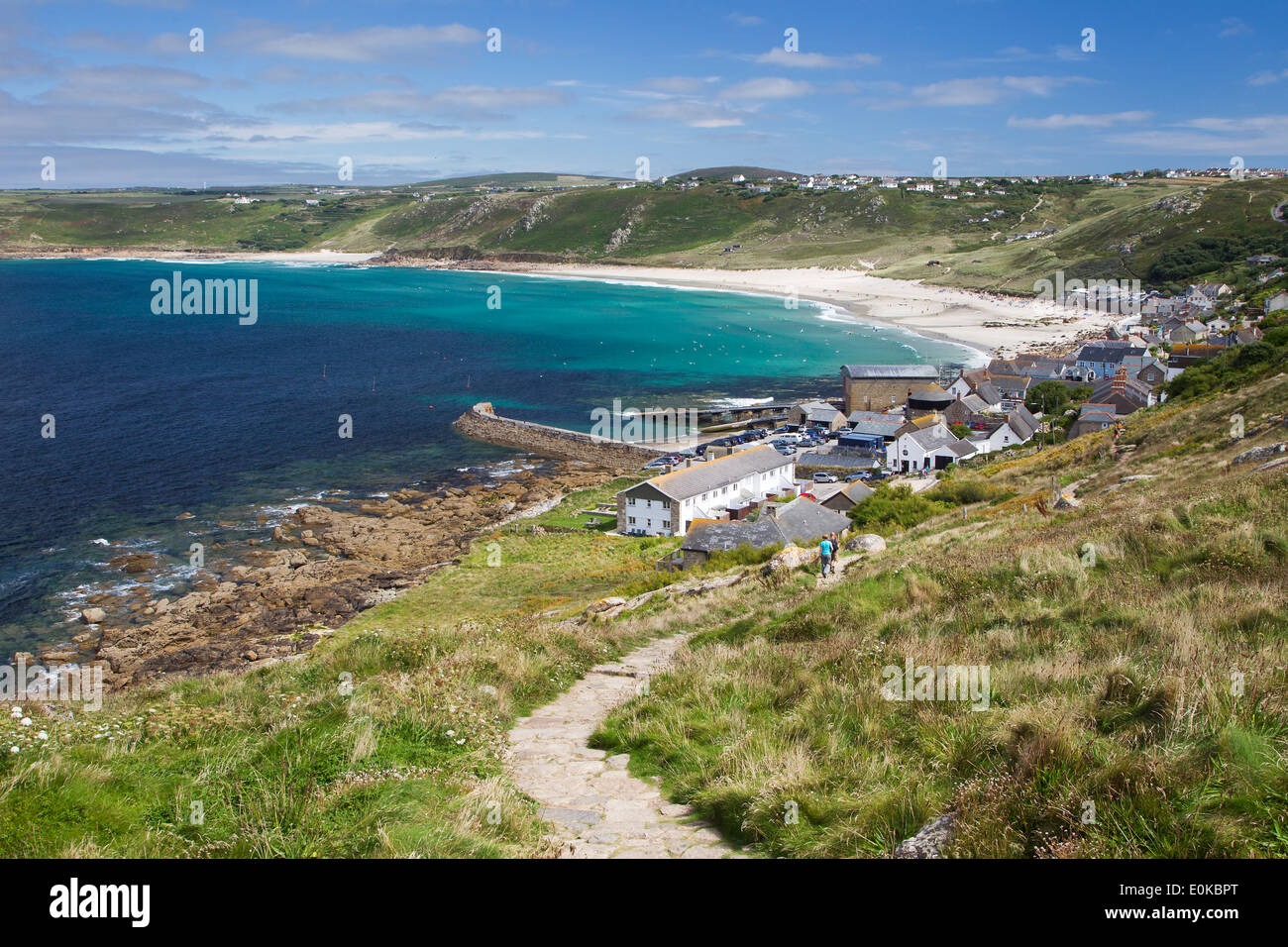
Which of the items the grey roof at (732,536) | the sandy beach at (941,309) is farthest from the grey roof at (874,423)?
the sandy beach at (941,309)

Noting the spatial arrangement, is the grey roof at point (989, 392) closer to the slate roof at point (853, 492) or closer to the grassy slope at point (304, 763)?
the slate roof at point (853, 492)

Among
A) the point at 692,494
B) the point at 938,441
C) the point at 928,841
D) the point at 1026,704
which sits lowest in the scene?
the point at 692,494

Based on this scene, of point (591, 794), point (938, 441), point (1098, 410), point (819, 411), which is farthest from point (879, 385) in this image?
point (591, 794)

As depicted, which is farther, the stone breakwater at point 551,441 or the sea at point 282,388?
the stone breakwater at point 551,441

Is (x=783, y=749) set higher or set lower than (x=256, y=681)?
higher

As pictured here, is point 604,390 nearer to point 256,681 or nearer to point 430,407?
point 430,407

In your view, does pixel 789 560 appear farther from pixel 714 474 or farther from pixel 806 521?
pixel 714 474

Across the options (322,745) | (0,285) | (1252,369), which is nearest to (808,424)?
(1252,369)
